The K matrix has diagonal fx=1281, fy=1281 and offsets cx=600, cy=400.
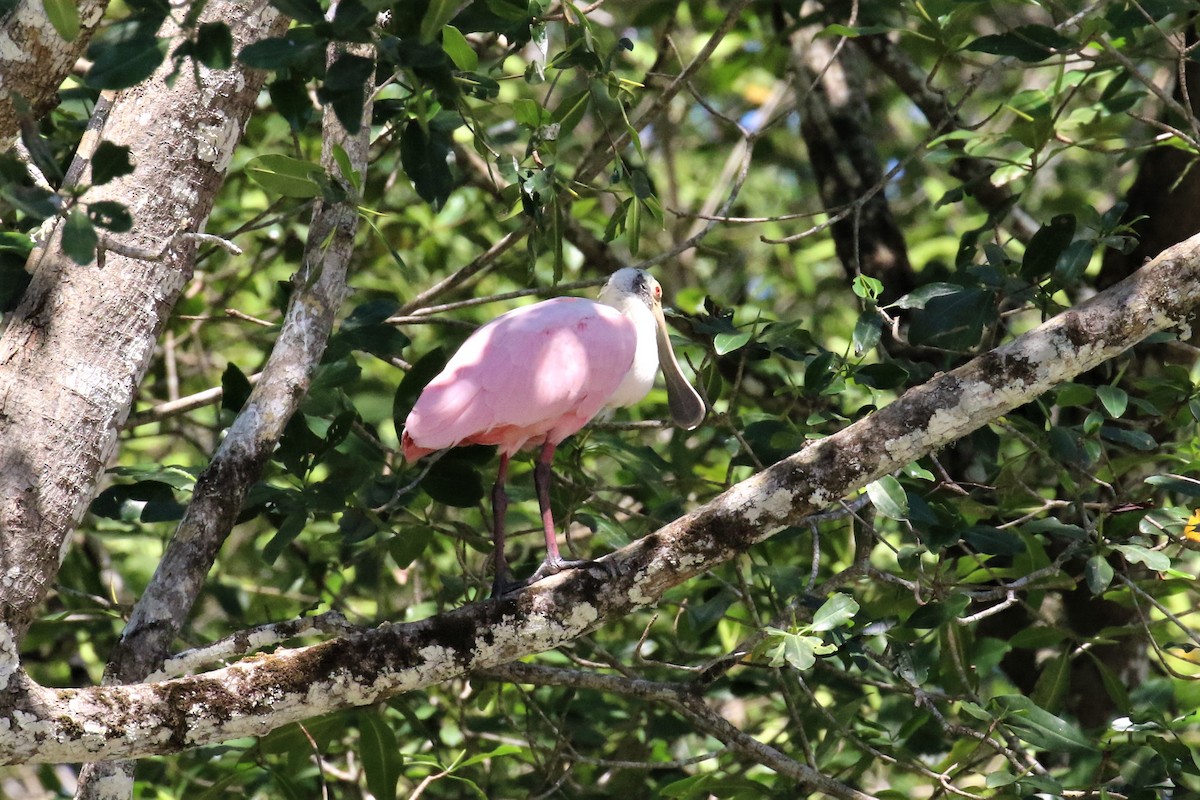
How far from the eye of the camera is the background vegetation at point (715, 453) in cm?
326

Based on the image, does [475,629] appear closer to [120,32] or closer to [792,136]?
[120,32]

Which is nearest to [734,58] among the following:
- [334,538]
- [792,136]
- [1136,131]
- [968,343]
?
[1136,131]

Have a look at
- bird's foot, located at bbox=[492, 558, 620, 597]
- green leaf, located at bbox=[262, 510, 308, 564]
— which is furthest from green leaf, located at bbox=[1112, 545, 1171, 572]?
green leaf, located at bbox=[262, 510, 308, 564]

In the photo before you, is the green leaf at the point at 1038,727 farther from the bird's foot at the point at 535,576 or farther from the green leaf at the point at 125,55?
the green leaf at the point at 125,55

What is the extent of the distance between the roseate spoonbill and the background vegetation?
0.15 meters

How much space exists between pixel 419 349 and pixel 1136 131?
338cm

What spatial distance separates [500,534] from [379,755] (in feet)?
2.27

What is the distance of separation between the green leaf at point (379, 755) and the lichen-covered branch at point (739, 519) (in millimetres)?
768

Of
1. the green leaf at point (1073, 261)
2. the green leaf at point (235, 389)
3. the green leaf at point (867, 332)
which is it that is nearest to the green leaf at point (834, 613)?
the green leaf at point (867, 332)

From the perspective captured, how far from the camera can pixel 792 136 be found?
862 centimetres

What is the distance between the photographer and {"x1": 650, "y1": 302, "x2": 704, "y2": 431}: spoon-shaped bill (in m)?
3.94

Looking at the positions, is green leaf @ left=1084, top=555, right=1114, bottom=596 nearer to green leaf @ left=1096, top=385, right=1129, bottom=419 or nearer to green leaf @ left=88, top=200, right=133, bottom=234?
green leaf @ left=1096, top=385, right=1129, bottom=419

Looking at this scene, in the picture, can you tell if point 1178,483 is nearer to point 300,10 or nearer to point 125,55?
point 300,10

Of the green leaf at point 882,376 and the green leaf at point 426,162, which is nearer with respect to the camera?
the green leaf at point 426,162
